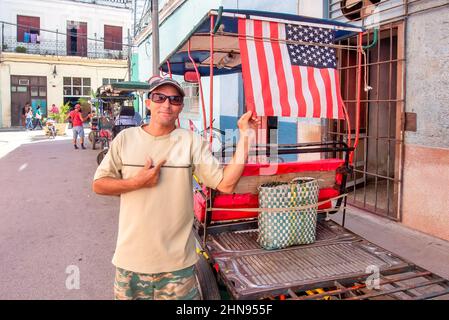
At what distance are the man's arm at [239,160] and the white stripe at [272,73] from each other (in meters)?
1.00

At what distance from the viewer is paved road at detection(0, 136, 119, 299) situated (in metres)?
4.00

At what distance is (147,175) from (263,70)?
5.57 ft

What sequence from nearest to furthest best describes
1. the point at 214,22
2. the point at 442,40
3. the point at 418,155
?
the point at 214,22 → the point at 442,40 → the point at 418,155

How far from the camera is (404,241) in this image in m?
5.15

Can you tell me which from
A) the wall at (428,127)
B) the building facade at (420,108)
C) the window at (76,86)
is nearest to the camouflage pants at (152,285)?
the building facade at (420,108)

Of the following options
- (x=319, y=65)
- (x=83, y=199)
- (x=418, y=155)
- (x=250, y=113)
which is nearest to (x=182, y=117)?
(x=83, y=199)

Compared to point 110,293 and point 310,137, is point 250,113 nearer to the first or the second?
point 110,293

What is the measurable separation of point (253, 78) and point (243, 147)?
115cm

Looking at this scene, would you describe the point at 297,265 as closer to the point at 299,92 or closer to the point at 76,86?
the point at 299,92

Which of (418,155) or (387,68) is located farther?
(387,68)

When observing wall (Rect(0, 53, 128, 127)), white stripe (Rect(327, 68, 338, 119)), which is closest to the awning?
white stripe (Rect(327, 68, 338, 119))

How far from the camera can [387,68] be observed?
26.7 feet

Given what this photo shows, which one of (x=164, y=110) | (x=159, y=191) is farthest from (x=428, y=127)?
(x=159, y=191)

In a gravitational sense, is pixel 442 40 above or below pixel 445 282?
above
